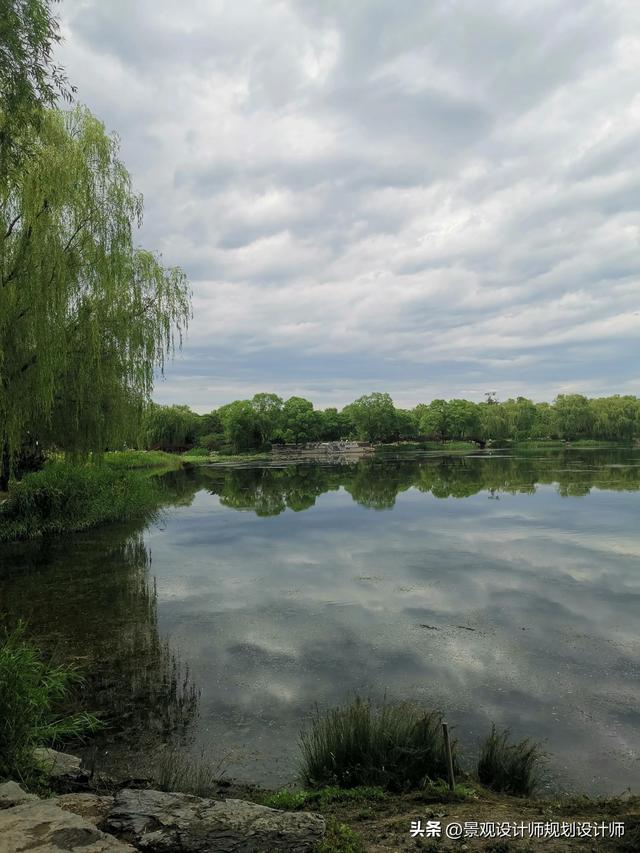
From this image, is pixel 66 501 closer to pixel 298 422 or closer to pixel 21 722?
pixel 21 722

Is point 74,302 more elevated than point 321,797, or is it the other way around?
point 74,302

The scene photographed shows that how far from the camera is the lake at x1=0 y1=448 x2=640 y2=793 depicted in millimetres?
6113

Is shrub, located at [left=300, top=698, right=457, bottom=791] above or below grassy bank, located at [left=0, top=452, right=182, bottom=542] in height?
below

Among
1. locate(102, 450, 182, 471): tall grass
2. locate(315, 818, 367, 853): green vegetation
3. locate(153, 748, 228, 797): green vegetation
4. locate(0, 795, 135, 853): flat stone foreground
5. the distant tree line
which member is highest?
the distant tree line

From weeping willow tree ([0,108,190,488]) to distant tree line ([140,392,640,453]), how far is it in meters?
68.2

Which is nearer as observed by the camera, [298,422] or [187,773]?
[187,773]

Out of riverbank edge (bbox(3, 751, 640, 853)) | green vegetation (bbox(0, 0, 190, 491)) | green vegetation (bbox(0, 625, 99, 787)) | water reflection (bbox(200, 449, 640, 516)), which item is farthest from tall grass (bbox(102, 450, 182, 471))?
riverbank edge (bbox(3, 751, 640, 853))

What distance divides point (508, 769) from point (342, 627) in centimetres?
477

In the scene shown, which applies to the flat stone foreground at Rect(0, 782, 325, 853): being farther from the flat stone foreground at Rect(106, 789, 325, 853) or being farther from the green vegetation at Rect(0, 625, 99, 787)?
the green vegetation at Rect(0, 625, 99, 787)

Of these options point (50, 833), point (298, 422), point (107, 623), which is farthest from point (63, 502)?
point (298, 422)

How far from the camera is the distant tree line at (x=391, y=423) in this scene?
91.8 m

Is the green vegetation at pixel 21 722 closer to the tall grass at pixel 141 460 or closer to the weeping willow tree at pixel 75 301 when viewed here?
the weeping willow tree at pixel 75 301

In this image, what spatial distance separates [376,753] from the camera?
5.07 m

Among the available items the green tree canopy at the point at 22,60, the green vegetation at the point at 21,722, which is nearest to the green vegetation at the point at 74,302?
the green tree canopy at the point at 22,60
